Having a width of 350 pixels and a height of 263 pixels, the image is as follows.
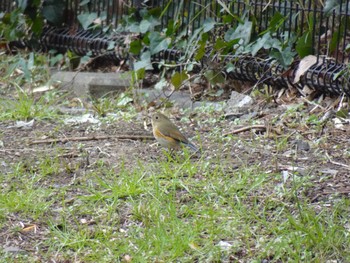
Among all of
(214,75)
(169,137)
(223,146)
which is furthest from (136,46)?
(169,137)

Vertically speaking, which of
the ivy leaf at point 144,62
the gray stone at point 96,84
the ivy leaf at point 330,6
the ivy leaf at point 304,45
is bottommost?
the gray stone at point 96,84

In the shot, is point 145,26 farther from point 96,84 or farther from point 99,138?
point 99,138

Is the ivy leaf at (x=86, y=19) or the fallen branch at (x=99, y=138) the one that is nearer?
the fallen branch at (x=99, y=138)

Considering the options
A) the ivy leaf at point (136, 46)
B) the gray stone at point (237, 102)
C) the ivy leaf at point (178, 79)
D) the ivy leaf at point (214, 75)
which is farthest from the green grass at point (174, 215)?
the ivy leaf at point (136, 46)

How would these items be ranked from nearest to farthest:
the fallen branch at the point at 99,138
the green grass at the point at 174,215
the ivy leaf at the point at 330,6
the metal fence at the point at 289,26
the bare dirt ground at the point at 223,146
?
1. the green grass at the point at 174,215
2. the bare dirt ground at the point at 223,146
3. the ivy leaf at the point at 330,6
4. the fallen branch at the point at 99,138
5. the metal fence at the point at 289,26

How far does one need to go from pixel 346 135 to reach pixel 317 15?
1415mm

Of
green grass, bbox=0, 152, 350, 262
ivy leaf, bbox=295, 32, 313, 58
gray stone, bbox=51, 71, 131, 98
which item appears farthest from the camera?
gray stone, bbox=51, 71, 131, 98

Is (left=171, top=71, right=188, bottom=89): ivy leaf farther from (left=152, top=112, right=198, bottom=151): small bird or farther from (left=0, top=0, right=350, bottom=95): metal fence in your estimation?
(left=152, top=112, right=198, bottom=151): small bird

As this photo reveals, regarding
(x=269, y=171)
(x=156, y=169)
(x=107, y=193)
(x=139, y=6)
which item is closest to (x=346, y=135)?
(x=269, y=171)

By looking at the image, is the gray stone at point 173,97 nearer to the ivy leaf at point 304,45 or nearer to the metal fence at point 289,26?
the metal fence at point 289,26

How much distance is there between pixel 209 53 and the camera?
7.73 meters

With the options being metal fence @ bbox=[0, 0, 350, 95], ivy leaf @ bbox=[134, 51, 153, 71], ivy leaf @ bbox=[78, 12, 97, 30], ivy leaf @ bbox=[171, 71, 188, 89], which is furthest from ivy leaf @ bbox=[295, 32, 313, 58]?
ivy leaf @ bbox=[78, 12, 97, 30]

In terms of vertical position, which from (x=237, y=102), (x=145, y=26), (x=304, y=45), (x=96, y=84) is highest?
(x=304, y=45)

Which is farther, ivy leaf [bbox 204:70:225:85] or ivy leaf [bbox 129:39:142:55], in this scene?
ivy leaf [bbox 129:39:142:55]
